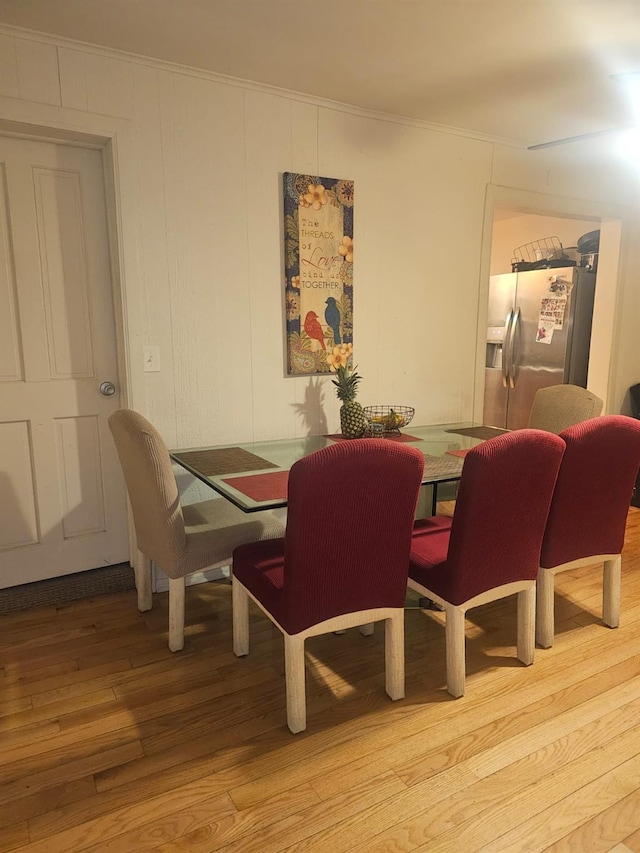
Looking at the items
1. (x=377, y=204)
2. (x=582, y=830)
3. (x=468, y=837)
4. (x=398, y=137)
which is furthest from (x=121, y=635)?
(x=398, y=137)

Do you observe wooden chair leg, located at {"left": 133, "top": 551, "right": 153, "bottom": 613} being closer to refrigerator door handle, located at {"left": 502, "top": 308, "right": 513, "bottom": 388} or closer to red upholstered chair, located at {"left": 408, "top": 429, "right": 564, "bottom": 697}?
red upholstered chair, located at {"left": 408, "top": 429, "right": 564, "bottom": 697}

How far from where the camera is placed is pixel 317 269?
3.12 metres

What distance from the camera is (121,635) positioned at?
2484mm

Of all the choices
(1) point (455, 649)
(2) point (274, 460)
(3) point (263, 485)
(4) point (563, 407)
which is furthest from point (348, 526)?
(4) point (563, 407)

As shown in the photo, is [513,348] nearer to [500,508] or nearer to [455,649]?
[500,508]

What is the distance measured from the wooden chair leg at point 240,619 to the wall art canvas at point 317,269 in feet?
4.24

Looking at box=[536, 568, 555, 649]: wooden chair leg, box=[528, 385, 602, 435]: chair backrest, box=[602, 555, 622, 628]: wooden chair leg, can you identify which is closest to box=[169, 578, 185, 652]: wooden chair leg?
box=[536, 568, 555, 649]: wooden chair leg

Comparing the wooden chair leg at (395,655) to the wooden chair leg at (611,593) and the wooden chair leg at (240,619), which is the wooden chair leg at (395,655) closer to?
the wooden chair leg at (240,619)

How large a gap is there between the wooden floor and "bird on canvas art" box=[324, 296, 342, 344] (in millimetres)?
1549

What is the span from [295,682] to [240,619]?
0.50 m

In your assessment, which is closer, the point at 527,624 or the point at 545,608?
the point at 527,624

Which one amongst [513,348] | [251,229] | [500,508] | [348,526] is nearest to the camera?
[348,526]

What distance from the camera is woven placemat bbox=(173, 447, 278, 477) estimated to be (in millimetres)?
2430

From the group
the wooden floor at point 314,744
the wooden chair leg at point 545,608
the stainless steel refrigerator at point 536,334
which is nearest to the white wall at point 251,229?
the stainless steel refrigerator at point 536,334
